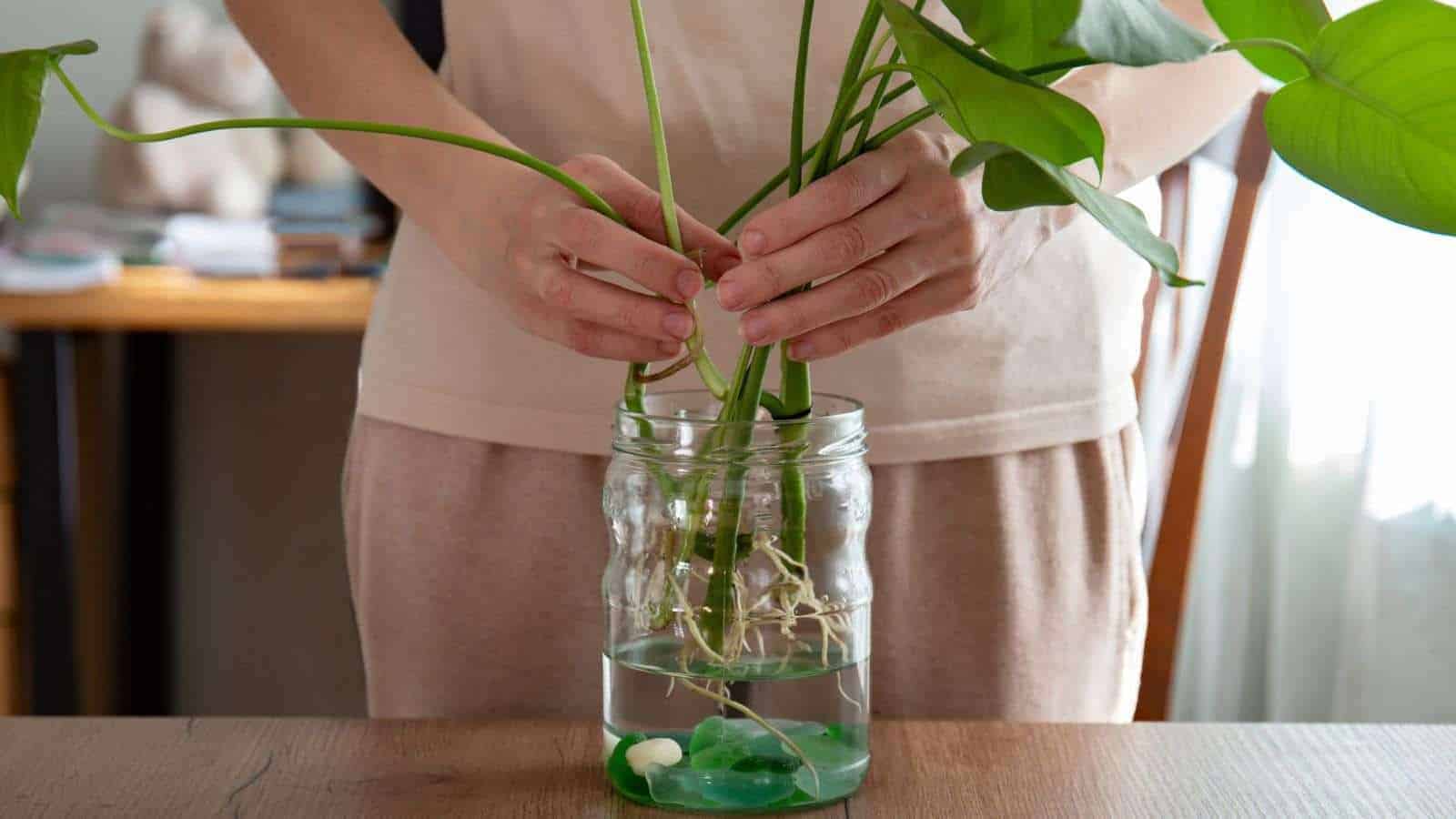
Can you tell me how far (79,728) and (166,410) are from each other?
170 cm

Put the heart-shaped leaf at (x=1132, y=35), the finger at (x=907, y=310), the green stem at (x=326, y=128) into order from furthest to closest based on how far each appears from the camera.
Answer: the finger at (x=907, y=310), the green stem at (x=326, y=128), the heart-shaped leaf at (x=1132, y=35)

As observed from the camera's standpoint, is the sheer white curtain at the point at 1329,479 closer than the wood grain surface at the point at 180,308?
Yes

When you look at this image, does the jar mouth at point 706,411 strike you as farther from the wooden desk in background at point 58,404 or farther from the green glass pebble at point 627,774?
the wooden desk in background at point 58,404

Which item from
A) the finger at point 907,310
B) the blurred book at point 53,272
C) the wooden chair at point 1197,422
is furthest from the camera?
the blurred book at point 53,272

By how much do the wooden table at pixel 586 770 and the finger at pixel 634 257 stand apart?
0.65 ft

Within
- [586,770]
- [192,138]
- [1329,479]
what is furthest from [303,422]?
[586,770]

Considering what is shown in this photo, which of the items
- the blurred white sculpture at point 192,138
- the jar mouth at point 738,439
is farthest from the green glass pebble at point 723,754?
the blurred white sculpture at point 192,138

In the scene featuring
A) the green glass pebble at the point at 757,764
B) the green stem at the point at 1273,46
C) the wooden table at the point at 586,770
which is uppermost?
the green stem at the point at 1273,46

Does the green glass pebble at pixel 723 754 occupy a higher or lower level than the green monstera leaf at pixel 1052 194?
lower

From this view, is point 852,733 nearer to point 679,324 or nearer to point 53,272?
point 679,324

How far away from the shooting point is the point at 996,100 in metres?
0.44

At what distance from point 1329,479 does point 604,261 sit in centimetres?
121

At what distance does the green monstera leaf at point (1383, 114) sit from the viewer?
0.48 m

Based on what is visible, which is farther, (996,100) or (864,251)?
(864,251)
